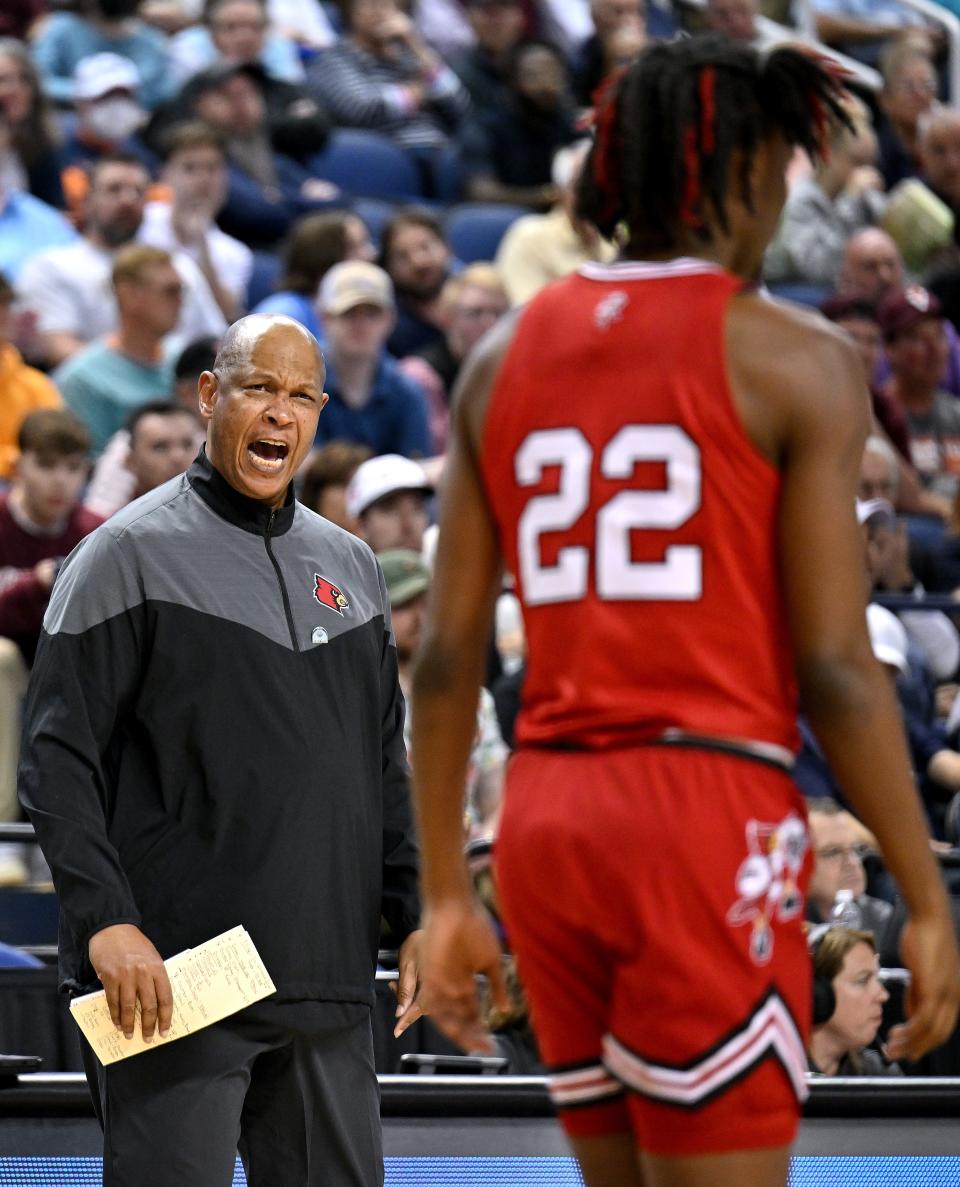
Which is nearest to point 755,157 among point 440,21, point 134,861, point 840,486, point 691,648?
point 840,486

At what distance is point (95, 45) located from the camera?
10656 mm

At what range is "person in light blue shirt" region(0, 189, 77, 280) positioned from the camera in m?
9.10

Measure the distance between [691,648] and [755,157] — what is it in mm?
537

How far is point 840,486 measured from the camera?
7.07 feet

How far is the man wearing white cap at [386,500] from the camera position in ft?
22.9

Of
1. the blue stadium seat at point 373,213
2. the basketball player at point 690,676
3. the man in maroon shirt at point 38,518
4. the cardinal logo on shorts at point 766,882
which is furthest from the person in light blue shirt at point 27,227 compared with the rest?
the cardinal logo on shorts at point 766,882

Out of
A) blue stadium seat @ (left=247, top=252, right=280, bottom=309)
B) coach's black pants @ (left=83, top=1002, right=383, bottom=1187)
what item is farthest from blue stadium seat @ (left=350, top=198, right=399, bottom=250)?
coach's black pants @ (left=83, top=1002, right=383, bottom=1187)

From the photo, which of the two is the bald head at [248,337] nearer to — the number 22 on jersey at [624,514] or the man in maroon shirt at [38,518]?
the number 22 on jersey at [624,514]

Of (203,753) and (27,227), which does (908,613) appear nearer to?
(27,227)

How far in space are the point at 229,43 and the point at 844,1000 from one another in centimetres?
731

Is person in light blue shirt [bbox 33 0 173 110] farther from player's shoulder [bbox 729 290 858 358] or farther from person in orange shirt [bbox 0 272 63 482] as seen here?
player's shoulder [bbox 729 290 858 358]

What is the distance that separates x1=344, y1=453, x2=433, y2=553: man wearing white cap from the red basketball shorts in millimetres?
4806

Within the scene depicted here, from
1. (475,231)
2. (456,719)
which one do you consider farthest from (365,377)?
(456,719)

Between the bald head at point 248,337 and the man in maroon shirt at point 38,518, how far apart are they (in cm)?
302
